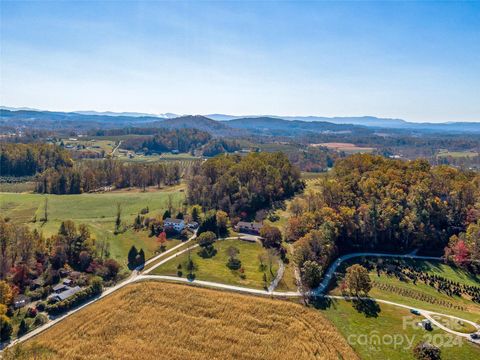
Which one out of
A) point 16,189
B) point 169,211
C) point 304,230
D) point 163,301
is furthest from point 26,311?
point 16,189

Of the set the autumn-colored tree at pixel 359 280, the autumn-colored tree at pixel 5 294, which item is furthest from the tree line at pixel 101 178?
the autumn-colored tree at pixel 359 280

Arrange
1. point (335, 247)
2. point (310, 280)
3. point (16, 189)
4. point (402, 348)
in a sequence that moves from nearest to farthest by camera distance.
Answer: point (402, 348), point (310, 280), point (335, 247), point (16, 189)

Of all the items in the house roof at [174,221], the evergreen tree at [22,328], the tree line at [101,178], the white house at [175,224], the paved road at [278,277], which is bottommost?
the evergreen tree at [22,328]

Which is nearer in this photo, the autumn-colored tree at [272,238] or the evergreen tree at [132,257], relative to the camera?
the evergreen tree at [132,257]

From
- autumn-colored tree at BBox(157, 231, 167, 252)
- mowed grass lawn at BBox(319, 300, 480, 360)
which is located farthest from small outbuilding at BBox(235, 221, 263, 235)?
mowed grass lawn at BBox(319, 300, 480, 360)

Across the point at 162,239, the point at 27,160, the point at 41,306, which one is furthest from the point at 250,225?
the point at 27,160

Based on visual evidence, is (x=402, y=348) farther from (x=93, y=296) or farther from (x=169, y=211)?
(x=169, y=211)

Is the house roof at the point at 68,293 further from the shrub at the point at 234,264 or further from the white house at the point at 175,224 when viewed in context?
the white house at the point at 175,224

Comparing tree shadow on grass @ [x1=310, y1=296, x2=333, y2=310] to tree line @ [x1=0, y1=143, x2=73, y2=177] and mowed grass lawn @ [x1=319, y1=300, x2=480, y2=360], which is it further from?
tree line @ [x1=0, y1=143, x2=73, y2=177]
